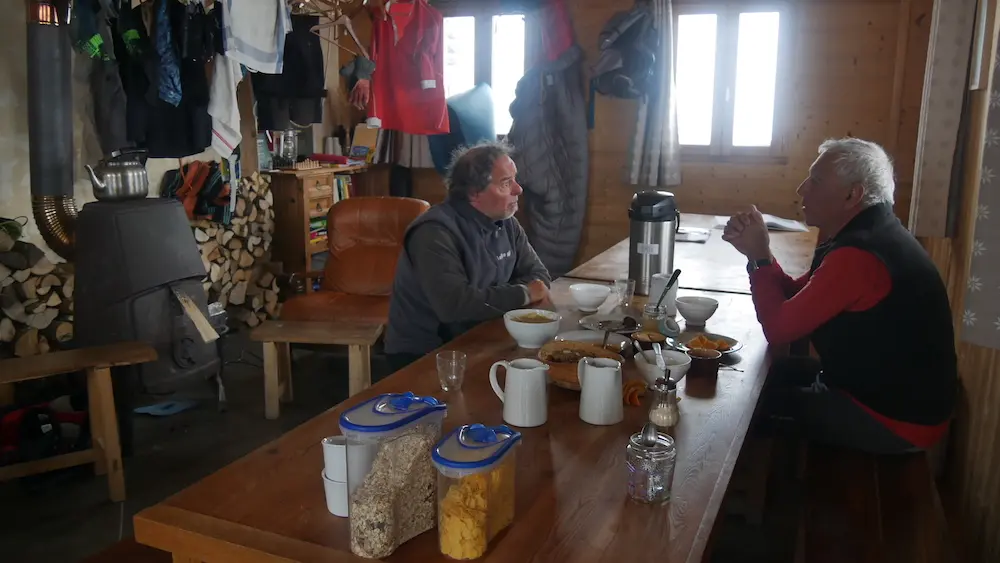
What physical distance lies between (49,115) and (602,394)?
3.04 meters

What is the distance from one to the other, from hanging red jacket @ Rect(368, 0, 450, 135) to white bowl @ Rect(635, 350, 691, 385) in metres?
3.75

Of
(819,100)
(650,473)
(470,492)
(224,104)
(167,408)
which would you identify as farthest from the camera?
(819,100)

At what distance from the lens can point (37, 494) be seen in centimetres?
284

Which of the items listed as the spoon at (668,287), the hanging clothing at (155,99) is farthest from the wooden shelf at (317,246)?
the spoon at (668,287)

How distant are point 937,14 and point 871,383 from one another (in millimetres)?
1671

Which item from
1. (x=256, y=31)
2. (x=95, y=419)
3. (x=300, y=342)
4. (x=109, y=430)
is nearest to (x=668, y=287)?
(x=300, y=342)

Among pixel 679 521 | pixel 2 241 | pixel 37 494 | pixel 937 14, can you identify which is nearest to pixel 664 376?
pixel 679 521

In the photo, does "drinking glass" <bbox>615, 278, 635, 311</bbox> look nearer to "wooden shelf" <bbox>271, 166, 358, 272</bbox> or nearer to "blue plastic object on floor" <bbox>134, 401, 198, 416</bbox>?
"blue plastic object on floor" <bbox>134, 401, 198, 416</bbox>

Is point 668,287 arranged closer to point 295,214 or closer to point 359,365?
point 359,365

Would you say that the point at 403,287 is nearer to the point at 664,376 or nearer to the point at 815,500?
the point at 664,376

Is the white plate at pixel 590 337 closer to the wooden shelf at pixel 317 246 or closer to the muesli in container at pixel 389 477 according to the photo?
the muesli in container at pixel 389 477

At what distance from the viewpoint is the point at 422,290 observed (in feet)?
8.40

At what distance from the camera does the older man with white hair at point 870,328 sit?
2.03 metres

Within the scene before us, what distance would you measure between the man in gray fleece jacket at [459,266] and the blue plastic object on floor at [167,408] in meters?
1.54
